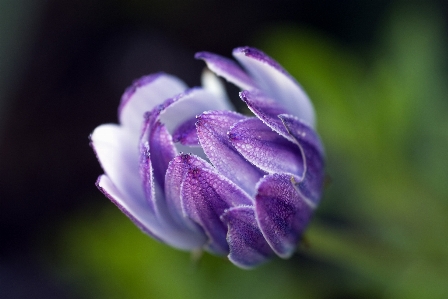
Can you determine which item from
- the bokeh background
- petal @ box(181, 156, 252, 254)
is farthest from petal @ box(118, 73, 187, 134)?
the bokeh background

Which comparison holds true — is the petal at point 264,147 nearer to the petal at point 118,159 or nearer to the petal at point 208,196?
the petal at point 208,196

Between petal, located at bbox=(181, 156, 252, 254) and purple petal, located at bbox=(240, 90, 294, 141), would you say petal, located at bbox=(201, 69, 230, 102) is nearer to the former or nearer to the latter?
purple petal, located at bbox=(240, 90, 294, 141)

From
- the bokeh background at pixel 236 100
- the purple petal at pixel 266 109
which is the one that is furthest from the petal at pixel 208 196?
the bokeh background at pixel 236 100

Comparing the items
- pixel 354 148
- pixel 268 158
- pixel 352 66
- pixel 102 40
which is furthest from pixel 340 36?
pixel 268 158

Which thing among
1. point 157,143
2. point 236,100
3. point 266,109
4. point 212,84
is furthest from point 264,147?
point 236,100

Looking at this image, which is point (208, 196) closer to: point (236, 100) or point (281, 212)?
point (281, 212)

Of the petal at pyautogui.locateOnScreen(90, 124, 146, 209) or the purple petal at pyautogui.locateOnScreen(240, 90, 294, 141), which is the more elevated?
the purple petal at pyautogui.locateOnScreen(240, 90, 294, 141)
